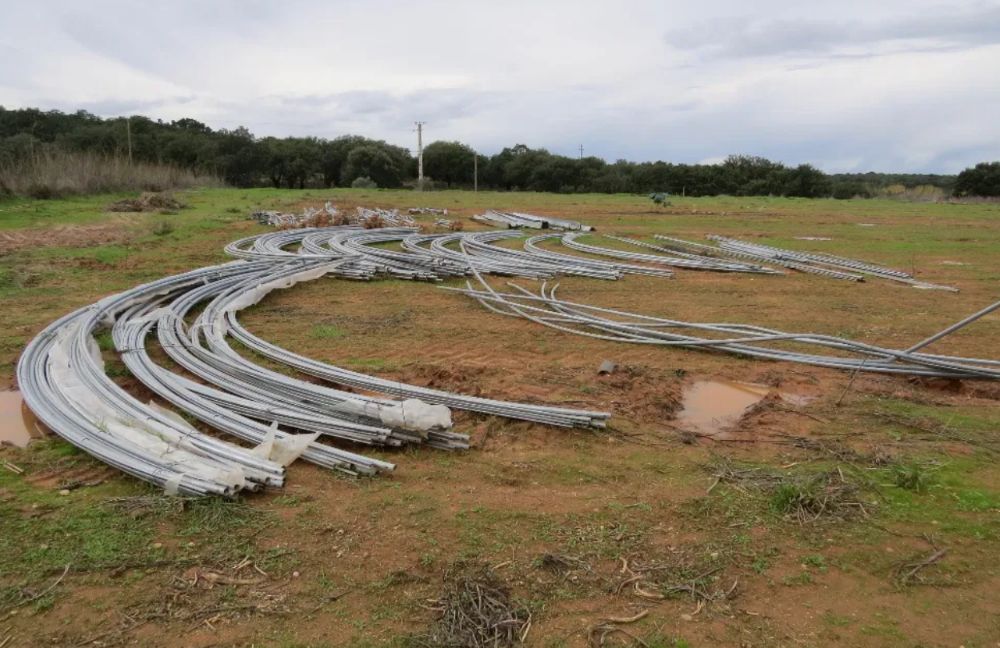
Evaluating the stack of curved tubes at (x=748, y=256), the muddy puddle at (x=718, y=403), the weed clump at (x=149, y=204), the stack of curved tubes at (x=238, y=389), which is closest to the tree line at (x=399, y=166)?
the weed clump at (x=149, y=204)

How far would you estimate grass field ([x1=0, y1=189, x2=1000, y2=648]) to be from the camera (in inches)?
115

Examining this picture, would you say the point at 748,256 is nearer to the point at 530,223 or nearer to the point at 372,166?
the point at 530,223

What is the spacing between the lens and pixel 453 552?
3408mm

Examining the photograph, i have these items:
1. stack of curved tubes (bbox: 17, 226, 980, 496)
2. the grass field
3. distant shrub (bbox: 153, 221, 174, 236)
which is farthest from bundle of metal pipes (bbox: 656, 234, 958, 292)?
distant shrub (bbox: 153, 221, 174, 236)

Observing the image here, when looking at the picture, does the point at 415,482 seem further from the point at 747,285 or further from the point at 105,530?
the point at 747,285

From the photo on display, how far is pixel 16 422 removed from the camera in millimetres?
5172

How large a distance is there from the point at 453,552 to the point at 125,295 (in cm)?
659

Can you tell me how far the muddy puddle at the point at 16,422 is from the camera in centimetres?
488

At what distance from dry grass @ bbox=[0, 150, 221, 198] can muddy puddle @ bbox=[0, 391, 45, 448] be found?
1887 cm

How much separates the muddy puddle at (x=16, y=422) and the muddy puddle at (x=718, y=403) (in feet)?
17.9

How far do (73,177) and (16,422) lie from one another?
22.9 m

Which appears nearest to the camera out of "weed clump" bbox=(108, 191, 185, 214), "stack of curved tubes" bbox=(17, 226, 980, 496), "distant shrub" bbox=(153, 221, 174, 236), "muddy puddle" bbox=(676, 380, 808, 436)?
"stack of curved tubes" bbox=(17, 226, 980, 496)

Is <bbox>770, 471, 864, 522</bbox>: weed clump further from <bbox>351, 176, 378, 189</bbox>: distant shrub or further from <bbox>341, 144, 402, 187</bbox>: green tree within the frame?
<bbox>341, 144, 402, 187</bbox>: green tree

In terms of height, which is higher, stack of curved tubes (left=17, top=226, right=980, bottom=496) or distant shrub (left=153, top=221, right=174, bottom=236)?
distant shrub (left=153, top=221, right=174, bottom=236)
